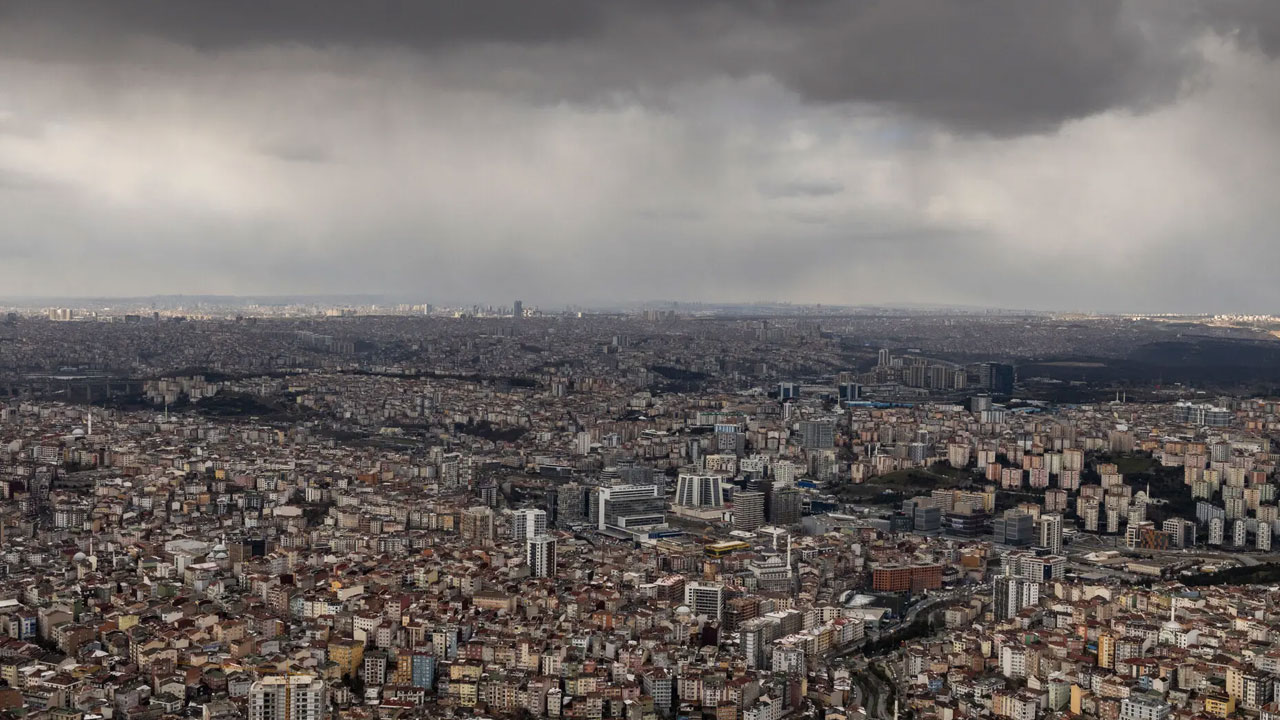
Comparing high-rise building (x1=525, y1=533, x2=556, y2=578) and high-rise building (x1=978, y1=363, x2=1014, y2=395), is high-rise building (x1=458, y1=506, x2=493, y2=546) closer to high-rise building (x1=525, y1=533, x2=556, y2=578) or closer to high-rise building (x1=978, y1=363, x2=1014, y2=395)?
high-rise building (x1=525, y1=533, x2=556, y2=578)

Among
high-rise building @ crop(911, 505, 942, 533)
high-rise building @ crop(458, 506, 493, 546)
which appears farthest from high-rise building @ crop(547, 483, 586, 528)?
high-rise building @ crop(911, 505, 942, 533)

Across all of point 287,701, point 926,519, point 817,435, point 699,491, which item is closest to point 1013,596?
point 926,519

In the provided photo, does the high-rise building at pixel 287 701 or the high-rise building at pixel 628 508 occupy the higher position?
the high-rise building at pixel 287 701

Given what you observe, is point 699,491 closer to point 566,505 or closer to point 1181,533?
point 566,505

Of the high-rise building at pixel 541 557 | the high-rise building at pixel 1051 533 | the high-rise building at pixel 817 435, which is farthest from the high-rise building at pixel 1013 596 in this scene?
the high-rise building at pixel 817 435

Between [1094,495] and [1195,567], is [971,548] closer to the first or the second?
[1195,567]

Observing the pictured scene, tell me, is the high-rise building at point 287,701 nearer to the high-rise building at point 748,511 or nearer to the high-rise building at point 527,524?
the high-rise building at point 527,524

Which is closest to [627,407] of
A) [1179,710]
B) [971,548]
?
[971,548]
